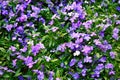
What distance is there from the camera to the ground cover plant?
4.12 metres

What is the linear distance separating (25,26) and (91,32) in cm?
95

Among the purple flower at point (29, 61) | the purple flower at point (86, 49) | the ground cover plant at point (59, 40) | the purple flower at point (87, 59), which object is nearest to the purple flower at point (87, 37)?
the ground cover plant at point (59, 40)

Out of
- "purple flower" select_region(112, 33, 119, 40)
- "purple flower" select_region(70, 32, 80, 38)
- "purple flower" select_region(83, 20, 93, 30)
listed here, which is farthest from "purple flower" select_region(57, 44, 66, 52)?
"purple flower" select_region(112, 33, 119, 40)

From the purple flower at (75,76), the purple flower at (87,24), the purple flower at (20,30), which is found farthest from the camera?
the purple flower at (20,30)

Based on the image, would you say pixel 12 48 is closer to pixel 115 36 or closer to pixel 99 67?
pixel 99 67

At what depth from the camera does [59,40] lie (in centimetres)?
445

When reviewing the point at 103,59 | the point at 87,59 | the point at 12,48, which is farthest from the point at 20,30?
the point at 103,59

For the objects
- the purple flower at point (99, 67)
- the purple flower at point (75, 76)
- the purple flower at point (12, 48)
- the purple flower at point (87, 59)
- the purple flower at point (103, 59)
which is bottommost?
the purple flower at point (75, 76)

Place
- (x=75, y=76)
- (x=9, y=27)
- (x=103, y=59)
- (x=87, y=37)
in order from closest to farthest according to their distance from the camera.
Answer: (x=75, y=76) < (x=103, y=59) < (x=87, y=37) < (x=9, y=27)

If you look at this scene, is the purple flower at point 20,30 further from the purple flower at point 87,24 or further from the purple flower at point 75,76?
the purple flower at point 75,76

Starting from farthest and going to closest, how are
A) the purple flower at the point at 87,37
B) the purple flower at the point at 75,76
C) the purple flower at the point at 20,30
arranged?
the purple flower at the point at 20,30 < the purple flower at the point at 87,37 < the purple flower at the point at 75,76

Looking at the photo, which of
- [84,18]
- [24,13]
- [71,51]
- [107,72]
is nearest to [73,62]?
[71,51]

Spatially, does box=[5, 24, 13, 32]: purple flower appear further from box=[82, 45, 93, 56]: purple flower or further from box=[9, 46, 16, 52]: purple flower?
box=[82, 45, 93, 56]: purple flower

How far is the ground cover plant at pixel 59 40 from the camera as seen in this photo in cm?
412
